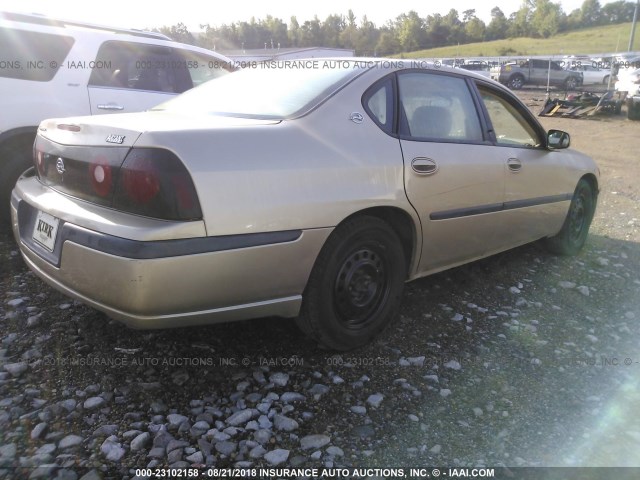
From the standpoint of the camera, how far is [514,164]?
368cm

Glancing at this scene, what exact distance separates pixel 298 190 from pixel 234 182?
0.32 meters

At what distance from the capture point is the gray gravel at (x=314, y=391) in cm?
214

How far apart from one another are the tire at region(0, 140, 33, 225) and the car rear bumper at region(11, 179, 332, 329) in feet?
6.57

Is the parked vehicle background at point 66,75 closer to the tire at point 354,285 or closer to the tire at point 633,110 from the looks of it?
the tire at point 354,285

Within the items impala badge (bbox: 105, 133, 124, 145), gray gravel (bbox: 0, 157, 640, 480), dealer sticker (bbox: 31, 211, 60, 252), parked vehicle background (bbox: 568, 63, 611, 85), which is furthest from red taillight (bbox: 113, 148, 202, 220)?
parked vehicle background (bbox: 568, 63, 611, 85)

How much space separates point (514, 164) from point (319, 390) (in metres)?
2.20

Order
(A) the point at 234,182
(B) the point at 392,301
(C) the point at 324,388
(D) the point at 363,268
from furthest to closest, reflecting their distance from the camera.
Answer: (B) the point at 392,301, (D) the point at 363,268, (C) the point at 324,388, (A) the point at 234,182

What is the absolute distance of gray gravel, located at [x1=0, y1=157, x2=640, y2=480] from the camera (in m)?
2.14

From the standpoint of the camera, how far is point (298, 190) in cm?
239

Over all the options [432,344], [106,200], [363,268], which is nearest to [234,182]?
[106,200]

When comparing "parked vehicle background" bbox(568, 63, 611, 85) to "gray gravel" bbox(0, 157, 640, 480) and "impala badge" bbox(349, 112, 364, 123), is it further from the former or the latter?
"impala badge" bbox(349, 112, 364, 123)

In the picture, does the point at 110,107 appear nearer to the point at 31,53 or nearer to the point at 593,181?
the point at 31,53

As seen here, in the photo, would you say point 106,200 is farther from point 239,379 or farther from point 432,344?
point 432,344

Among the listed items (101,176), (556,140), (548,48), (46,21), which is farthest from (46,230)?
(548,48)
